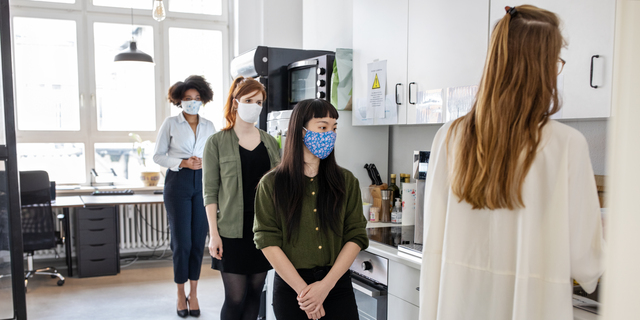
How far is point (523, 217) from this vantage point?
1.07 m

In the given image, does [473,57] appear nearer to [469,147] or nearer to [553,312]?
[469,147]

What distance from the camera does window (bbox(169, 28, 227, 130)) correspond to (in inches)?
195

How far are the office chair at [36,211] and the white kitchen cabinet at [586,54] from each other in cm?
382

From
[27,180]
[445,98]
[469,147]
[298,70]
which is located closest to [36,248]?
[27,180]

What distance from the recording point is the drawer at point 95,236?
4129 millimetres

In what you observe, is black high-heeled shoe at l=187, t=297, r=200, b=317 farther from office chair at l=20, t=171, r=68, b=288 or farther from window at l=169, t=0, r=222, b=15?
window at l=169, t=0, r=222, b=15

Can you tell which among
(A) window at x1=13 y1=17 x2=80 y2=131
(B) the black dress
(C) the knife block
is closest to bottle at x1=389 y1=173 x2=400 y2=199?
(C) the knife block

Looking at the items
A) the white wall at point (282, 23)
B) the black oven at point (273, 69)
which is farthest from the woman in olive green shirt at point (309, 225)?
the white wall at point (282, 23)

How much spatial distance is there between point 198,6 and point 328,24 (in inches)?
100.0

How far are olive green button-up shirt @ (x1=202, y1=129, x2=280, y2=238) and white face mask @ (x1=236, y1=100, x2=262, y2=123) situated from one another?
0.33 ft

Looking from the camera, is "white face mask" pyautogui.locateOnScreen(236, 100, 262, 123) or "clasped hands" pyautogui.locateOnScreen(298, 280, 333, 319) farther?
"white face mask" pyautogui.locateOnScreen(236, 100, 262, 123)

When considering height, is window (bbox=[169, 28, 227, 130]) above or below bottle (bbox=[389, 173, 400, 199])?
above

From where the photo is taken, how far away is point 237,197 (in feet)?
6.89

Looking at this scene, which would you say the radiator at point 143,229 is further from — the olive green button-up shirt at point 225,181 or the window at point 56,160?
the olive green button-up shirt at point 225,181
